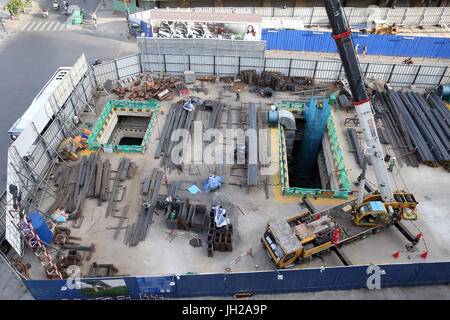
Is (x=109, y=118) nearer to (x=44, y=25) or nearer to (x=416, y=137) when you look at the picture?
(x=44, y=25)

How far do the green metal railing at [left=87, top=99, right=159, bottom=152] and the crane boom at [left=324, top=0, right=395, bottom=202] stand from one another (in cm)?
1686

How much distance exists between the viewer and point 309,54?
45094 millimetres

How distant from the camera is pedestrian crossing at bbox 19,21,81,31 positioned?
1964 inches

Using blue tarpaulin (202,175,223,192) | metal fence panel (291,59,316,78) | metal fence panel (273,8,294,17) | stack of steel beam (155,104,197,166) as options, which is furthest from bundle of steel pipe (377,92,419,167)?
metal fence panel (273,8,294,17)

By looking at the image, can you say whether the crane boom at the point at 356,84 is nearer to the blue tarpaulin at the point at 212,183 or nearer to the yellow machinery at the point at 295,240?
the yellow machinery at the point at 295,240

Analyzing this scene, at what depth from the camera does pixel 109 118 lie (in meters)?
33.2

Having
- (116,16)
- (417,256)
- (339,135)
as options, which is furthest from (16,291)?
(116,16)

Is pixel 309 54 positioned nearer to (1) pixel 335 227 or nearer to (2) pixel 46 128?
(1) pixel 335 227

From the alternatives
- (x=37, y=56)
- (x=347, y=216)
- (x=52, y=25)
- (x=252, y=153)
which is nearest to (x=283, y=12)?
(x=252, y=153)

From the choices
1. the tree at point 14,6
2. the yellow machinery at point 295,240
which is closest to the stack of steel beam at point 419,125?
the yellow machinery at point 295,240

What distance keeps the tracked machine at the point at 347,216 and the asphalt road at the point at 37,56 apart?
2800 cm

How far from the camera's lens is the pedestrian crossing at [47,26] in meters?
49.9
